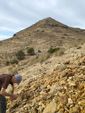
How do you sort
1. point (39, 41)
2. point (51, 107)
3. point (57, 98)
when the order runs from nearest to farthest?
point (51, 107)
point (57, 98)
point (39, 41)

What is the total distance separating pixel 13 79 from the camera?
3.20 m

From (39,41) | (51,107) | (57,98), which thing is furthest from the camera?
Answer: (39,41)

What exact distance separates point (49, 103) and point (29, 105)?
73 centimetres

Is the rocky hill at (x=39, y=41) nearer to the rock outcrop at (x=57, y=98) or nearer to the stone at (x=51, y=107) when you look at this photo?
the rock outcrop at (x=57, y=98)

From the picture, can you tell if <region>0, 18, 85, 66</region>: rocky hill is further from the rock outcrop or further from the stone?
the stone

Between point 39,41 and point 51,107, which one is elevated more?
point 39,41

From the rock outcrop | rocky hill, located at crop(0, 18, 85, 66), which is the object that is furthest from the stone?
rocky hill, located at crop(0, 18, 85, 66)

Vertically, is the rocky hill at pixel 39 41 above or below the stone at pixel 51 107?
above

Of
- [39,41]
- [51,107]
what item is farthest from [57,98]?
[39,41]

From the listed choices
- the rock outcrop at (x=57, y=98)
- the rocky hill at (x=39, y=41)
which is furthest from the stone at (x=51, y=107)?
the rocky hill at (x=39, y=41)

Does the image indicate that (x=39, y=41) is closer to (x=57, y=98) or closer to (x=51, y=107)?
(x=57, y=98)

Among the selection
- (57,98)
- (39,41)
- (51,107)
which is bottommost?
(51,107)

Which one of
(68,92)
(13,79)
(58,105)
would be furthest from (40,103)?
(13,79)

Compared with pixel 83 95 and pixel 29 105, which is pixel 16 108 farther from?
pixel 83 95
